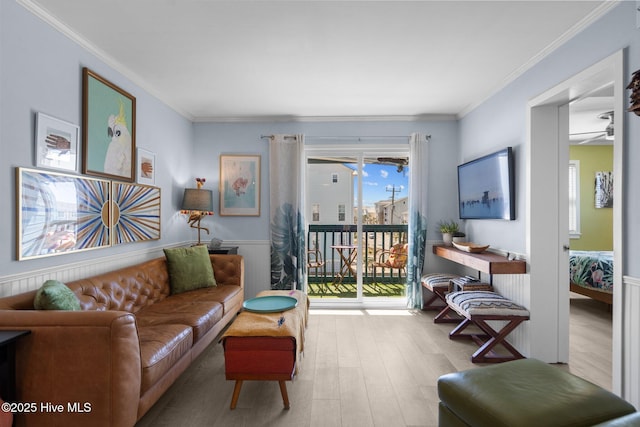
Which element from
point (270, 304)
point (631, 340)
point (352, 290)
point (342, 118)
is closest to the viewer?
point (631, 340)

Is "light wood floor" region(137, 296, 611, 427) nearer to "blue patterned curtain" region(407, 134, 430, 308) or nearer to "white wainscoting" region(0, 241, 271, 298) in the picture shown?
"blue patterned curtain" region(407, 134, 430, 308)

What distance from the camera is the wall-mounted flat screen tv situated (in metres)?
3.12

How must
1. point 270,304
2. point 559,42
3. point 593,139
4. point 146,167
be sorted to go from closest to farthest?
point 559,42 → point 270,304 → point 146,167 → point 593,139

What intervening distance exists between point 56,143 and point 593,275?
229 inches

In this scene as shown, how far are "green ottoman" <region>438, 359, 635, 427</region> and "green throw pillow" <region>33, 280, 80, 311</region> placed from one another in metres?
2.15

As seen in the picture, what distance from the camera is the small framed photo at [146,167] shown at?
3.30m

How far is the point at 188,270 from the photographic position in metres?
3.43

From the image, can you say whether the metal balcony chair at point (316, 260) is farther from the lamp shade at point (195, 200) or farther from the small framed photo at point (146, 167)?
the small framed photo at point (146, 167)

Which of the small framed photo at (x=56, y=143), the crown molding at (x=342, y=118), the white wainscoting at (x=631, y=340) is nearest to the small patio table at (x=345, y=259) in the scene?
the crown molding at (x=342, y=118)

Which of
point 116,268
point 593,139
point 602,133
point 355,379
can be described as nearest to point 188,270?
point 116,268

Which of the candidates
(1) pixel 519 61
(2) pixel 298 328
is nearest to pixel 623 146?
(1) pixel 519 61

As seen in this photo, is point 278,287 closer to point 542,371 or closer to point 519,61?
point 542,371

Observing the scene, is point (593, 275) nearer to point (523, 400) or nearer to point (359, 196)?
point (359, 196)

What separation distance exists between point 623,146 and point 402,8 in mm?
1641
